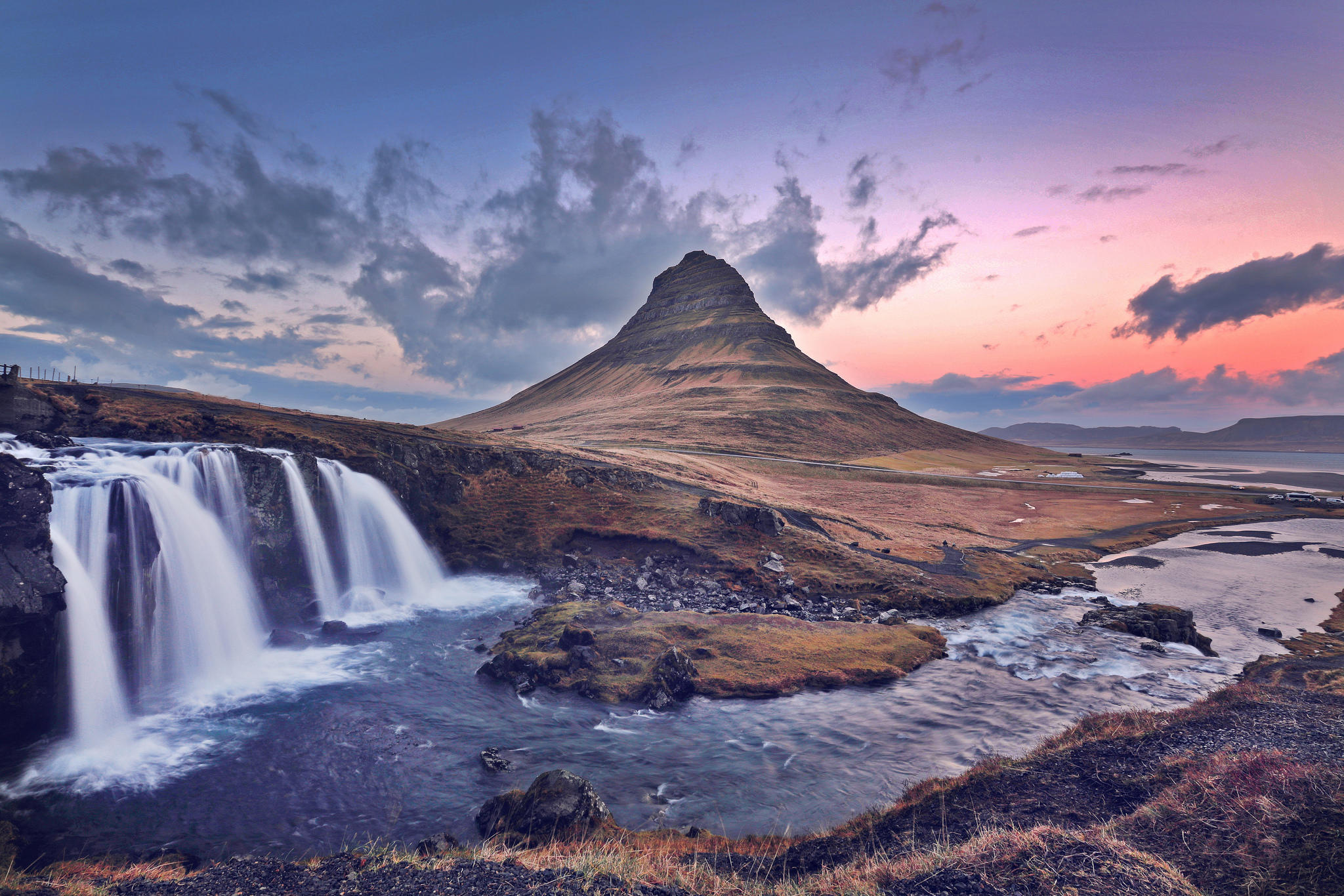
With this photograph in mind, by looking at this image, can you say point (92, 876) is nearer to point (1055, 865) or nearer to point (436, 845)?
point (436, 845)

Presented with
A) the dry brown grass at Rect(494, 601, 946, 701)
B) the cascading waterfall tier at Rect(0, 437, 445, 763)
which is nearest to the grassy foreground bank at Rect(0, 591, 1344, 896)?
the dry brown grass at Rect(494, 601, 946, 701)

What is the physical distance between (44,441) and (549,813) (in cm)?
3195

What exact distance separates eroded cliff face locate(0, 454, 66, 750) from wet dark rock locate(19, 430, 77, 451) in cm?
1014

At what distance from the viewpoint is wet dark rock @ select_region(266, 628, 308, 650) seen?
24328 mm

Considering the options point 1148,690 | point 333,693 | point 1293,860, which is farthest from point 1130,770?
point 333,693

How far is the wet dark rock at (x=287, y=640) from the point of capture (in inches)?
958

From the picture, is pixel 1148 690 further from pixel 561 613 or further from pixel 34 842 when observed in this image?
pixel 34 842

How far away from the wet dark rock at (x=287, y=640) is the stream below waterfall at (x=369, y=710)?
0.45 metres

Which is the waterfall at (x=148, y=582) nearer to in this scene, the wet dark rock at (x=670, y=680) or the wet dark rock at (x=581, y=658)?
the wet dark rock at (x=581, y=658)

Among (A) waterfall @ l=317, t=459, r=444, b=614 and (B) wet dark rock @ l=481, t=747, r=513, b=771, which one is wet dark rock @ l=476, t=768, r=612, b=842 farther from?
(A) waterfall @ l=317, t=459, r=444, b=614

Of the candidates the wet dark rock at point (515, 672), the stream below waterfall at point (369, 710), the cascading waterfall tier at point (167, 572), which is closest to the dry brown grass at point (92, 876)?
the stream below waterfall at point (369, 710)

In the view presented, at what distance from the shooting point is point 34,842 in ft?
39.4

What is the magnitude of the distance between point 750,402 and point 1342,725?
138206mm

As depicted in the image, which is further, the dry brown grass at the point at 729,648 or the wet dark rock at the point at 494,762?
the dry brown grass at the point at 729,648
